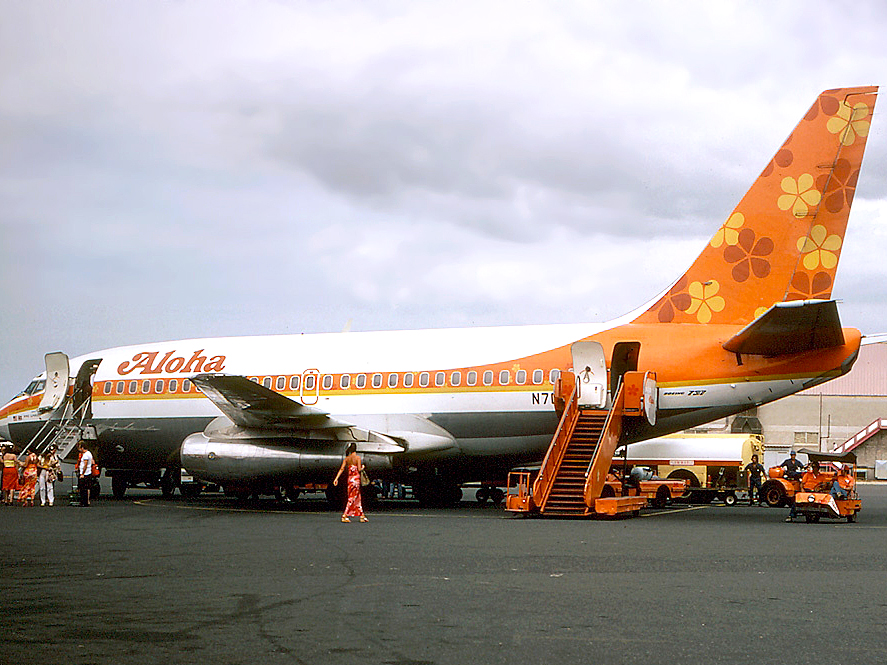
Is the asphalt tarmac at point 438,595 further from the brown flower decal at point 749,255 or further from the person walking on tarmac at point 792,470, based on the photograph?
the person walking on tarmac at point 792,470

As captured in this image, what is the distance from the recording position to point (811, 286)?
64.4 feet

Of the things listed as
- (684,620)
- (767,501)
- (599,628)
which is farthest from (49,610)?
(767,501)

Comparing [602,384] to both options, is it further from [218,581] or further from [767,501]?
[218,581]

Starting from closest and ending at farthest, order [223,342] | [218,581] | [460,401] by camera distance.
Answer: [218,581] < [460,401] < [223,342]

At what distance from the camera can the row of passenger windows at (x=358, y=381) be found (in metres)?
21.5

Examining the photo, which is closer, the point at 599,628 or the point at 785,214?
the point at 599,628

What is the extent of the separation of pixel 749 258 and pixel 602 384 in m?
3.90

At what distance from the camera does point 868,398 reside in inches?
2525

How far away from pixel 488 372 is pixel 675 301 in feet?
14.0

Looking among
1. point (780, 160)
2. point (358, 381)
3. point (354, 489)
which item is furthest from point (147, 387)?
point (780, 160)

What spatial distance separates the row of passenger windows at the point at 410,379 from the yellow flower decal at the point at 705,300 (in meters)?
3.16

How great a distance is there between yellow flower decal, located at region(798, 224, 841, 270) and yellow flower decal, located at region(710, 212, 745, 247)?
1251 millimetres

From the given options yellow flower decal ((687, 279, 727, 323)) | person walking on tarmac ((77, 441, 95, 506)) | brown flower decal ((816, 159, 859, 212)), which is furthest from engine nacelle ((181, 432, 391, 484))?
brown flower decal ((816, 159, 859, 212))

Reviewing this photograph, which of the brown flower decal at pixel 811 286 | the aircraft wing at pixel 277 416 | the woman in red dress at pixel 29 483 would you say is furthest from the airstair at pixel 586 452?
the woman in red dress at pixel 29 483
